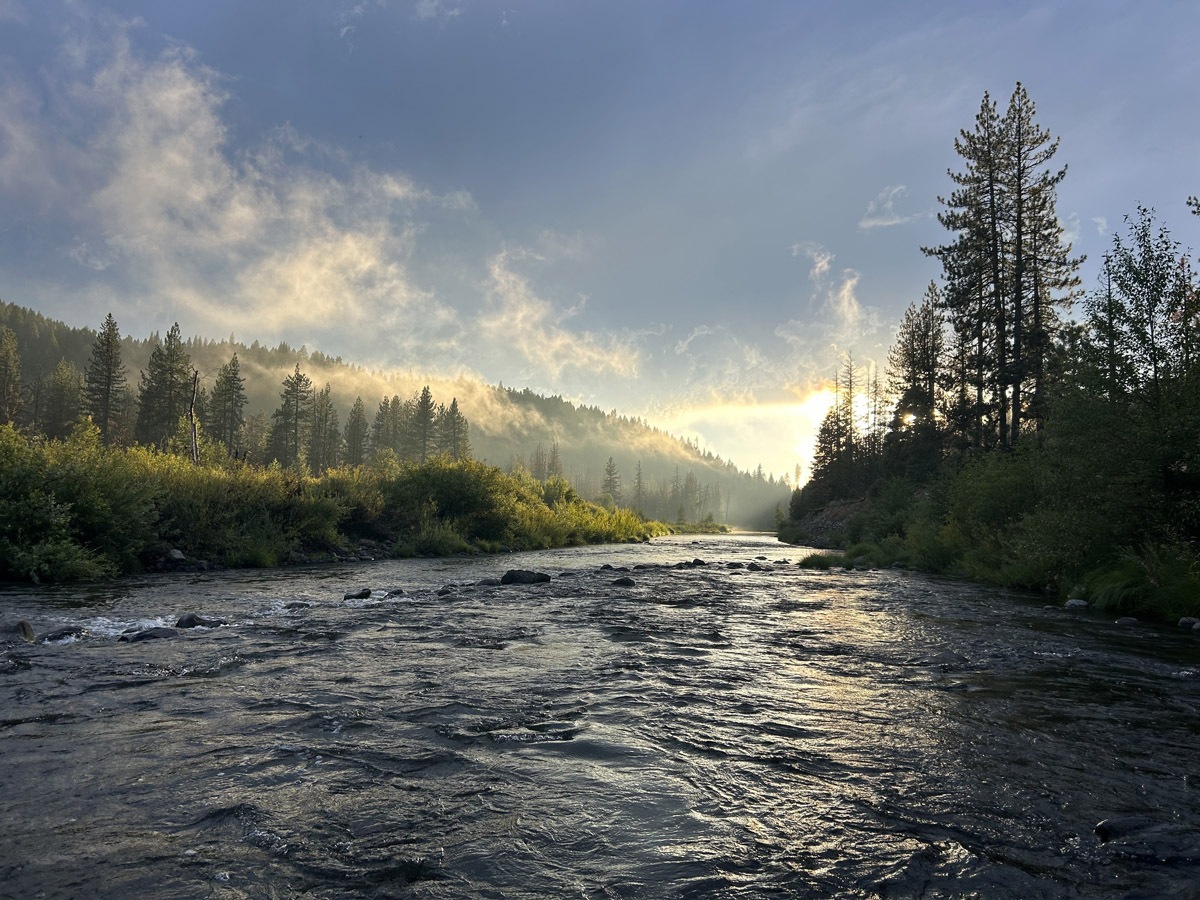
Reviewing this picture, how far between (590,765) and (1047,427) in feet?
51.5

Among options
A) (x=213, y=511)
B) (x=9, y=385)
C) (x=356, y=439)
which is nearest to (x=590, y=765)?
(x=213, y=511)

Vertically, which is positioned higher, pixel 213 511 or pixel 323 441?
pixel 323 441

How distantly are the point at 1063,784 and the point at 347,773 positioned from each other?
4.85 m


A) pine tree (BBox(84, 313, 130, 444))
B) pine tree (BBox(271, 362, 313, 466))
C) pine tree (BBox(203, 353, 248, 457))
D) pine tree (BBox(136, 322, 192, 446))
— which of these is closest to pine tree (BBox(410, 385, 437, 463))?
pine tree (BBox(271, 362, 313, 466))

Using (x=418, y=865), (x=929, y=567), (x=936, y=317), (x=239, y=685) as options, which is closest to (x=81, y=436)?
(x=239, y=685)

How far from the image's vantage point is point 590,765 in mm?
4402

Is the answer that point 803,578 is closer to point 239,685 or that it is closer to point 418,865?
point 239,685

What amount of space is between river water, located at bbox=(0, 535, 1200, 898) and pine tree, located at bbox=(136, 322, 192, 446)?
84.1m

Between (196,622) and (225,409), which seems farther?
(225,409)

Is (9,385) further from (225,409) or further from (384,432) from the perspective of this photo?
(384,432)

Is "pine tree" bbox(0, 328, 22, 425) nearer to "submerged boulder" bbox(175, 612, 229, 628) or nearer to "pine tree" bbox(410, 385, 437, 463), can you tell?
"pine tree" bbox(410, 385, 437, 463)

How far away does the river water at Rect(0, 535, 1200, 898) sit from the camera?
9.86 feet

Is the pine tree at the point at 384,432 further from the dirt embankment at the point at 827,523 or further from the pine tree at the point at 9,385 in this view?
the dirt embankment at the point at 827,523

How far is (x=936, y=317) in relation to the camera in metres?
52.1
